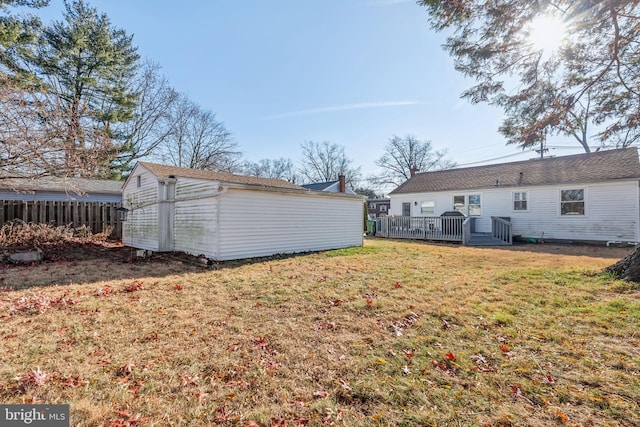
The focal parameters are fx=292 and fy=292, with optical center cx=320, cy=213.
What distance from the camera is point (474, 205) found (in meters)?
17.1

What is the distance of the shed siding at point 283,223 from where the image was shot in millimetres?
8750

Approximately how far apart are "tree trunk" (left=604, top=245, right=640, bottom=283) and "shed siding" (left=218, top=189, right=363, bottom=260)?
8.03 m

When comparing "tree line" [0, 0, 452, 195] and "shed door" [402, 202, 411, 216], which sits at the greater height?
"tree line" [0, 0, 452, 195]

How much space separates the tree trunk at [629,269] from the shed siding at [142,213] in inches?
495

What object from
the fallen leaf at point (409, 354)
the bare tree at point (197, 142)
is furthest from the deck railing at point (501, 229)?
the bare tree at point (197, 142)

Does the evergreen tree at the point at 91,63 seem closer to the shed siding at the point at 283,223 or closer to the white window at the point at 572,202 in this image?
the shed siding at the point at 283,223

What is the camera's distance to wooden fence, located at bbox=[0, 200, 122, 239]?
37.3 feet

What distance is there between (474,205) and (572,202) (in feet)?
14.3

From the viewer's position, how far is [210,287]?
5895mm

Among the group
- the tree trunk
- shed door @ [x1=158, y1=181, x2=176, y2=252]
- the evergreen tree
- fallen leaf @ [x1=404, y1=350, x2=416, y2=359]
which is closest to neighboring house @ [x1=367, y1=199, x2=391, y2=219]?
the evergreen tree

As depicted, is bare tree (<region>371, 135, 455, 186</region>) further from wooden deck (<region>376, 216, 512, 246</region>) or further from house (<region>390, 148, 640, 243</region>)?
wooden deck (<region>376, 216, 512, 246</region>)

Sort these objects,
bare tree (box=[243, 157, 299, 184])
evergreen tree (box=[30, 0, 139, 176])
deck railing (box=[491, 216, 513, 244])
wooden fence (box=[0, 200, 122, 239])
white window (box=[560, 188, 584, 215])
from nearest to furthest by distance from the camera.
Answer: wooden fence (box=[0, 200, 122, 239]), white window (box=[560, 188, 584, 215]), deck railing (box=[491, 216, 513, 244]), evergreen tree (box=[30, 0, 139, 176]), bare tree (box=[243, 157, 299, 184])

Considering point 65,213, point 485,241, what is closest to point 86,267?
point 65,213

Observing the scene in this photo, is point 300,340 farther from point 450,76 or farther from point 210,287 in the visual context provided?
point 450,76
